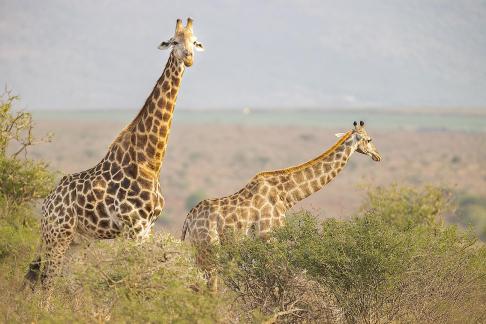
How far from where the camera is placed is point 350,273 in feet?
35.4

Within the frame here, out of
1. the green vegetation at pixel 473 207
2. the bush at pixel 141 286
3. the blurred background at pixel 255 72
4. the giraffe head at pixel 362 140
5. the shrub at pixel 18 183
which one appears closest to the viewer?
the bush at pixel 141 286

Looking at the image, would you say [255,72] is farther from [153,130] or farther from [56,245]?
[56,245]

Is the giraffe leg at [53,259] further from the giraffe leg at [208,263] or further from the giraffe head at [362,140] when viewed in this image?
the giraffe head at [362,140]

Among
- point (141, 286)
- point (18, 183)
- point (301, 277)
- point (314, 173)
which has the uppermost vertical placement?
point (314, 173)

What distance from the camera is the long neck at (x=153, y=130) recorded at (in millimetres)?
11398

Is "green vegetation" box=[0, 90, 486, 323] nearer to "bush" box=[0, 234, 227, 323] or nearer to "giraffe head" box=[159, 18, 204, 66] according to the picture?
"bush" box=[0, 234, 227, 323]

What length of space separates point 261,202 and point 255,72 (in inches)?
6215

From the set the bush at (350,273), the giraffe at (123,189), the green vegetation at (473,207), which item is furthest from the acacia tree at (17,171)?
the green vegetation at (473,207)

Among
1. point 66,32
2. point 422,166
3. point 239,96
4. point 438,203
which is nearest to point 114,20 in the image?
point 66,32

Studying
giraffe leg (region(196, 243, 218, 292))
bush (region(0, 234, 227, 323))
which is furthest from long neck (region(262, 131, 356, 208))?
bush (region(0, 234, 227, 323))

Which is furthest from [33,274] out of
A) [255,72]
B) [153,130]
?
[255,72]

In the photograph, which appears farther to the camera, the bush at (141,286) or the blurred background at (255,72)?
the blurred background at (255,72)

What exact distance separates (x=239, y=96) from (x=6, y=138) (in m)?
147

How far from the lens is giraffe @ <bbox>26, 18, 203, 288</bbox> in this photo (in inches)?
435
